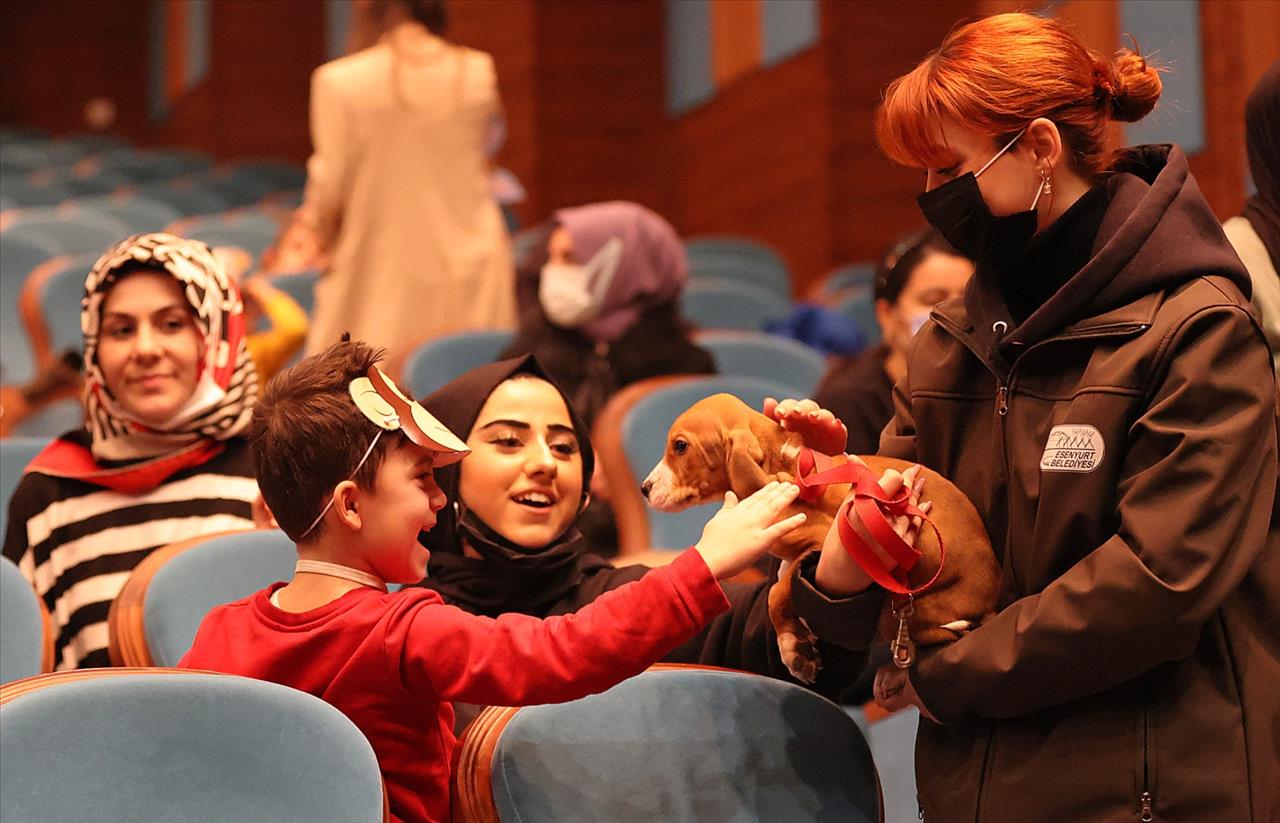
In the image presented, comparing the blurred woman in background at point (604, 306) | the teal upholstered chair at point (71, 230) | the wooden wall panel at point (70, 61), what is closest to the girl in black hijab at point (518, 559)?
the blurred woman in background at point (604, 306)

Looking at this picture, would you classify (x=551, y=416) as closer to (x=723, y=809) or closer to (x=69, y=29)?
A: (x=723, y=809)

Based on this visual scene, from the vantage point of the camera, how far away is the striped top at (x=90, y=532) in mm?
2711

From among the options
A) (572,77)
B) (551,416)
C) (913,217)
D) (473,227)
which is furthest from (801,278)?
(551,416)

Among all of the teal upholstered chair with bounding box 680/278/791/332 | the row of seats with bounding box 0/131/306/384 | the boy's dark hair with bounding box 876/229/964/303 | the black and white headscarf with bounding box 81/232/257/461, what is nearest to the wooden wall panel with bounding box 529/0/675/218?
the row of seats with bounding box 0/131/306/384

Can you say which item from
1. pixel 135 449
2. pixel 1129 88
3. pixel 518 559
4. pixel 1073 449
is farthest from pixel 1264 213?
pixel 135 449

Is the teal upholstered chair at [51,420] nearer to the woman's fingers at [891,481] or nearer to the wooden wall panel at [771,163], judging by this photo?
the woman's fingers at [891,481]

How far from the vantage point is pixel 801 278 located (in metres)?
7.89

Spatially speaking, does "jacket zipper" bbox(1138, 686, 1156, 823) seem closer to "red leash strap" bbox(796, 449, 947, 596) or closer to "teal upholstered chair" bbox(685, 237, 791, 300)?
"red leash strap" bbox(796, 449, 947, 596)

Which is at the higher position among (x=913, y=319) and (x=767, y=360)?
(x=913, y=319)

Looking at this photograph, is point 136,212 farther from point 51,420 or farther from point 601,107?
point 51,420

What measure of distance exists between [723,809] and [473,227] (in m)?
3.31

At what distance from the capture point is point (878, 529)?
1763 millimetres

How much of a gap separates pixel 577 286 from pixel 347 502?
2.54 meters

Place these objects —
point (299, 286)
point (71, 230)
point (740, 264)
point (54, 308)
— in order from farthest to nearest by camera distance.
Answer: point (740, 264)
point (71, 230)
point (299, 286)
point (54, 308)
